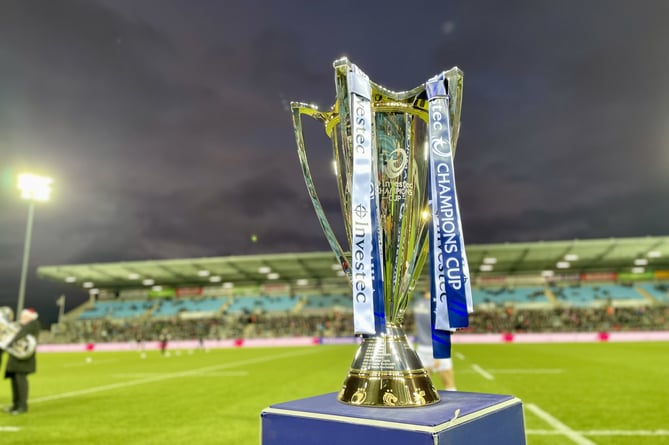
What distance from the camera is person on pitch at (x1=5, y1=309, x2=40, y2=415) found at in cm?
673

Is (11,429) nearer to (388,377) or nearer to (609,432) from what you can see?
(388,377)

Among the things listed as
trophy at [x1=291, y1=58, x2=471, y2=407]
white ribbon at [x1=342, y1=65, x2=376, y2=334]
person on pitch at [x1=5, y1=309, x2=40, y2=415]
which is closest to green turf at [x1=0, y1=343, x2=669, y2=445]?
person on pitch at [x1=5, y1=309, x2=40, y2=415]

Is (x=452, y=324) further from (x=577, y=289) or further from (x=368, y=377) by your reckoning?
(x=577, y=289)

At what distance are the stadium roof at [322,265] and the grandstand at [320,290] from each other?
9cm

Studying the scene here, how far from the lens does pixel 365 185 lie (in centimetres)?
171

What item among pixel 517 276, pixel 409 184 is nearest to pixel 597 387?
pixel 409 184

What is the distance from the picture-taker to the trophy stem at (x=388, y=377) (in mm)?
1662

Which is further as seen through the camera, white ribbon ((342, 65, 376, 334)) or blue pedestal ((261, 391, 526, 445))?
white ribbon ((342, 65, 376, 334))

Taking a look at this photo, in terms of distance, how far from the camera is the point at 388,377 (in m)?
1.68

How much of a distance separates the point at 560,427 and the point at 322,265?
1291 inches

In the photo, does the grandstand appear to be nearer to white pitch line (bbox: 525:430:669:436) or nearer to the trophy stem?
white pitch line (bbox: 525:430:669:436)

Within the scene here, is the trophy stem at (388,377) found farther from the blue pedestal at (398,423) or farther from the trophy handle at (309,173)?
the trophy handle at (309,173)

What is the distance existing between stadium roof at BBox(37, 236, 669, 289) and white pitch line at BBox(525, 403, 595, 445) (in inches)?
1025

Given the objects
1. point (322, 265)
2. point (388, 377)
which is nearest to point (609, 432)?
point (388, 377)
